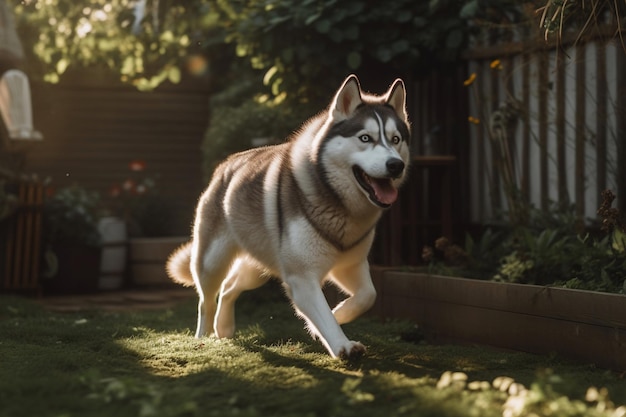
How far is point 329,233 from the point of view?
422cm

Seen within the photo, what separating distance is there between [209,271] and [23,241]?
3816 millimetres

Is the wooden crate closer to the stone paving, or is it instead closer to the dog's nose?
the stone paving

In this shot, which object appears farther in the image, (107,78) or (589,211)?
(107,78)

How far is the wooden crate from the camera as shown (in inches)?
324

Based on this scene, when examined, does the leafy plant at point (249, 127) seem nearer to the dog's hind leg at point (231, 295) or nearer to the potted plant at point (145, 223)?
the potted plant at point (145, 223)

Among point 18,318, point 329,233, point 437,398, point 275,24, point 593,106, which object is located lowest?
point 18,318

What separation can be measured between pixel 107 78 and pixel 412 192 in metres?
5.82

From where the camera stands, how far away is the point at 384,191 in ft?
13.6

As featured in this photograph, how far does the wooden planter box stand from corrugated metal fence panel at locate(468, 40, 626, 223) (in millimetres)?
3575

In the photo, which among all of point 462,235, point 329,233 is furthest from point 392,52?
point 329,233

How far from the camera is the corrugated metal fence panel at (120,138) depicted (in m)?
11.0

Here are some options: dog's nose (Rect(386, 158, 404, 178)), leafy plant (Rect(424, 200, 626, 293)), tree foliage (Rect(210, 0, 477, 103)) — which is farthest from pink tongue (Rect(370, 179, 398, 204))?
tree foliage (Rect(210, 0, 477, 103))

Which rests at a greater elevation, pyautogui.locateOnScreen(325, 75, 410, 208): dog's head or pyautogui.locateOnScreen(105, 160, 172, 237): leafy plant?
pyautogui.locateOnScreen(325, 75, 410, 208): dog's head

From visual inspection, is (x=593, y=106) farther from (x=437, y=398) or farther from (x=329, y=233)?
(x=437, y=398)
